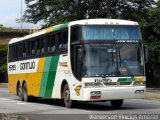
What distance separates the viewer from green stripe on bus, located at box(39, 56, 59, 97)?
23797mm

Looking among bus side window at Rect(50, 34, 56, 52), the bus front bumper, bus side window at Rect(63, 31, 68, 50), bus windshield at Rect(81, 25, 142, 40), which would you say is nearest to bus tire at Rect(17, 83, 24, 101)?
bus side window at Rect(50, 34, 56, 52)

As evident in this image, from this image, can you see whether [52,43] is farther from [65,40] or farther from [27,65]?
[27,65]

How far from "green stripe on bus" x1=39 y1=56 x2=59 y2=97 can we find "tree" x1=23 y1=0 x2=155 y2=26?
30942 mm

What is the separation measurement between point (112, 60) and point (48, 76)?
4849mm

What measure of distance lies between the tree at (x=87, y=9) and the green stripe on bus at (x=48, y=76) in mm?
30942

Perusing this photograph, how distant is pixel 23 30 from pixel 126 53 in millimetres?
78524

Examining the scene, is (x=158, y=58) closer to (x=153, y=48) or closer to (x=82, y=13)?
(x=153, y=48)

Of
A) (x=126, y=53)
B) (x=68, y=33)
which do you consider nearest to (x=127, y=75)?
(x=126, y=53)

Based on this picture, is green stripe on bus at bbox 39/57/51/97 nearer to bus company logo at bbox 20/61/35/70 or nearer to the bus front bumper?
bus company logo at bbox 20/61/35/70

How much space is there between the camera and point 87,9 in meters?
58.1

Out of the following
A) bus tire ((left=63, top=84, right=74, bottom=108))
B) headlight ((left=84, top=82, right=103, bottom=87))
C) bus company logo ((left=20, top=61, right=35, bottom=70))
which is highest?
bus company logo ((left=20, top=61, right=35, bottom=70))

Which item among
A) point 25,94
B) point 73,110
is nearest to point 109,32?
point 73,110

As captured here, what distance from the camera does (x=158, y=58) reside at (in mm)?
54531

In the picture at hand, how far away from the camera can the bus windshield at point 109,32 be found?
20953mm
